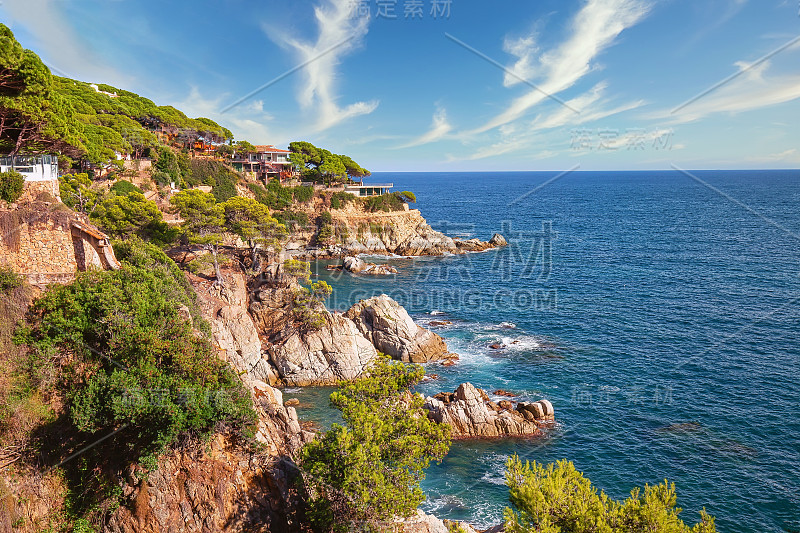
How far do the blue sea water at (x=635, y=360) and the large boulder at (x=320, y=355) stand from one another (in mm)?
2499

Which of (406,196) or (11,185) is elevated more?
(406,196)

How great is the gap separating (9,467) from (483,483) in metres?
22.1

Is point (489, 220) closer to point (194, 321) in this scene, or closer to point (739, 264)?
point (739, 264)

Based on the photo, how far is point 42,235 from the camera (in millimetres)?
21969

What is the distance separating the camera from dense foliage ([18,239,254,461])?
55.4 ft

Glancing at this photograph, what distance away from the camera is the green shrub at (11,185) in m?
21.7

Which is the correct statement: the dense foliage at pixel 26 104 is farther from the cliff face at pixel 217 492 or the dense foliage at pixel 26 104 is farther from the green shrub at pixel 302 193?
the green shrub at pixel 302 193

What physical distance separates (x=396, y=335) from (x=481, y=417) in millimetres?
13104

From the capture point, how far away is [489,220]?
133 m

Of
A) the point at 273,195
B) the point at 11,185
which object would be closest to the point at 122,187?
the point at 11,185

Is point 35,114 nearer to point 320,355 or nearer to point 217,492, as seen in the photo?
point 217,492

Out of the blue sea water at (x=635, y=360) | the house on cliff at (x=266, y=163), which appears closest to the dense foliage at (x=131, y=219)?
the blue sea water at (x=635, y=360)

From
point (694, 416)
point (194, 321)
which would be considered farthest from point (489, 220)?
point (194, 321)

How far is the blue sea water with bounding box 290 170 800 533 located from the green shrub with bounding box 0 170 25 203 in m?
22.2
